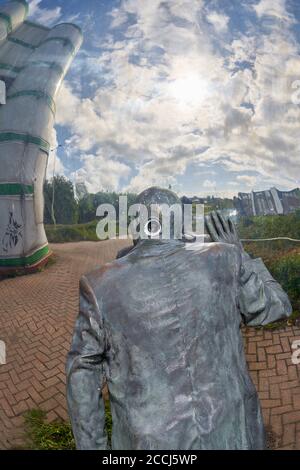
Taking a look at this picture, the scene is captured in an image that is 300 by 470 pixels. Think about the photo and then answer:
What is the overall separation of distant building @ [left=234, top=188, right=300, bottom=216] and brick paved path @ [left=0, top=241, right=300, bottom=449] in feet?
9.18

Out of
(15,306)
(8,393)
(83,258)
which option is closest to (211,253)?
(8,393)

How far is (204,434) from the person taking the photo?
728mm

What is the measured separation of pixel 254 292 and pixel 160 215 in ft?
1.25

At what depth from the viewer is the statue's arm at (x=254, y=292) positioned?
90 centimetres

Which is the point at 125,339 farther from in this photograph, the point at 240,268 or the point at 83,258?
the point at 83,258

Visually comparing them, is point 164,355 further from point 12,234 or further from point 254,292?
point 12,234

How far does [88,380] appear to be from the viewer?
800mm

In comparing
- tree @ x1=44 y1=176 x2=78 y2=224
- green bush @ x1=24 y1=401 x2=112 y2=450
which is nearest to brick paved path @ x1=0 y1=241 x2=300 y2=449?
green bush @ x1=24 y1=401 x2=112 y2=450

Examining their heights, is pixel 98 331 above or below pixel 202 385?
above

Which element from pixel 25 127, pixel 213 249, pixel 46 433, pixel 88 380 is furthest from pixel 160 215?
pixel 25 127
